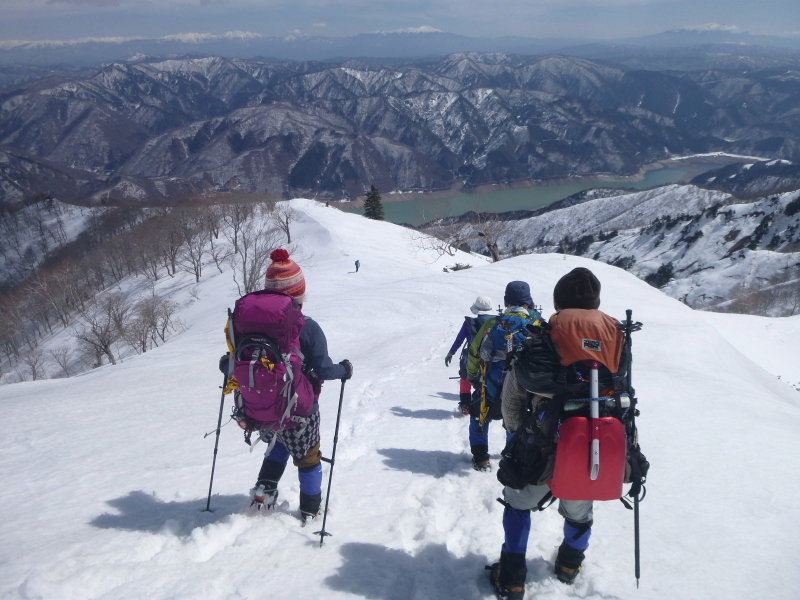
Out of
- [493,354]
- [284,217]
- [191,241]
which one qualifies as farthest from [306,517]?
[284,217]

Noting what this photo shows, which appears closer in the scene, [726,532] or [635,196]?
[726,532]

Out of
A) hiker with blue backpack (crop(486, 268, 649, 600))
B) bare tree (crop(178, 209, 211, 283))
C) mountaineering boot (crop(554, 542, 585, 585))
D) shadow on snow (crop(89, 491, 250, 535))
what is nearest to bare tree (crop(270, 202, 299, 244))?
bare tree (crop(178, 209, 211, 283))

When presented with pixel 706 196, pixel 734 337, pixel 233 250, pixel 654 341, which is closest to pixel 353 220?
pixel 233 250

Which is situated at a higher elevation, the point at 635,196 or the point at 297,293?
the point at 297,293

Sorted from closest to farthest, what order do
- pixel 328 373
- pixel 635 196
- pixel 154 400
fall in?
pixel 328 373 → pixel 154 400 → pixel 635 196

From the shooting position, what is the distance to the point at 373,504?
186 inches

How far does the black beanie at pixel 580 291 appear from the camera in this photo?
3.06 metres

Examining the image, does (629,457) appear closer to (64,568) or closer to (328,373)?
(328,373)

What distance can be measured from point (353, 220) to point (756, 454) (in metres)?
55.1

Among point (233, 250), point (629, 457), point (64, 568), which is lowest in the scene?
point (233, 250)

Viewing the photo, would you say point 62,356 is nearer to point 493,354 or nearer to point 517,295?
point 493,354

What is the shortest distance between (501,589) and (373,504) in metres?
1.68

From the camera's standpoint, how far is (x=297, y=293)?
12.6ft

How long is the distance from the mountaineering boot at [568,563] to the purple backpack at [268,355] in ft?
7.05
